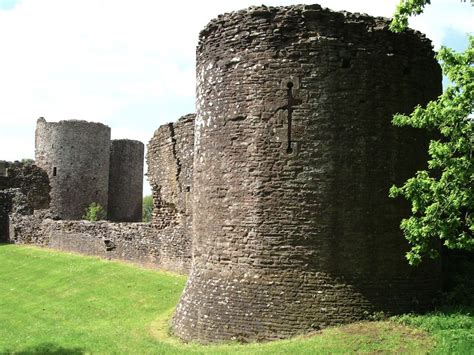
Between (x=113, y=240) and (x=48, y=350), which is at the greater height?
(x=113, y=240)

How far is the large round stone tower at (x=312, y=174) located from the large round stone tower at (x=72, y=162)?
28392 mm

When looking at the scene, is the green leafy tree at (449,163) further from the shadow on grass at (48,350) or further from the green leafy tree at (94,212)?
the green leafy tree at (94,212)

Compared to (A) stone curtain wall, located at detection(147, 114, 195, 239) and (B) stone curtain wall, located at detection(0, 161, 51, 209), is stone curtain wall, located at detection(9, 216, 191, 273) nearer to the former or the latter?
(A) stone curtain wall, located at detection(147, 114, 195, 239)

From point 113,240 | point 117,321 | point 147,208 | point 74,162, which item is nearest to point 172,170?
point 113,240

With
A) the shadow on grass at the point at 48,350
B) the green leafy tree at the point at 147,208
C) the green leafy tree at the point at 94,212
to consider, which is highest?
the green leafy tree at the point at 147,208

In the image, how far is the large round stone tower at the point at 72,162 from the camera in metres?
38.2

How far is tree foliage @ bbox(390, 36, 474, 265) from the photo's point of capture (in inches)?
349

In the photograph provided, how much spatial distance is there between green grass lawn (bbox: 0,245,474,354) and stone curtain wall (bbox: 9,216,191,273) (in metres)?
0.76

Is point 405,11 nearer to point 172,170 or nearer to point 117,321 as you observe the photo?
point 117,321

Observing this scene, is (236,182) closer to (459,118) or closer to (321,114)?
(321,114)

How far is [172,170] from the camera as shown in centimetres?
2005

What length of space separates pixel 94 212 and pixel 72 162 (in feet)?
15.5

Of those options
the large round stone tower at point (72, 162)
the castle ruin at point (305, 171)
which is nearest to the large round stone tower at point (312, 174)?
the castle ruin at point (305, 171)

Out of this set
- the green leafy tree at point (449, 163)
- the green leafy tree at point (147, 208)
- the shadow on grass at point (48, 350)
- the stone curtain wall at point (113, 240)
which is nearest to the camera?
the green leafy tree at point (449, 163)
